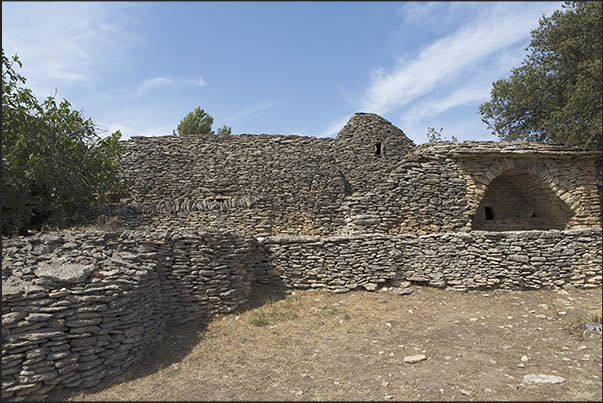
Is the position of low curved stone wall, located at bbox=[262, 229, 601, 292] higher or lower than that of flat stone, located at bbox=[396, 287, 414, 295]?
higher

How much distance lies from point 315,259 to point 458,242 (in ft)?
12.4

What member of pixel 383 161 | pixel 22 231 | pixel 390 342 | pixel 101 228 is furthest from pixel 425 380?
pixel 383 161

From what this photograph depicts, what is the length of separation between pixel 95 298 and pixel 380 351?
4712 mm

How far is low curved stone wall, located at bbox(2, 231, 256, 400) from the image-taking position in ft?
14.0

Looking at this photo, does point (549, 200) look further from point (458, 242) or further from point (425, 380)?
point (425, 380)

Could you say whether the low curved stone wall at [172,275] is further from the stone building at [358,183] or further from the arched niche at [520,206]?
the arched niche at [520,206]

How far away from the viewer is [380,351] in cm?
556

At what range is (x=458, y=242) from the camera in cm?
836

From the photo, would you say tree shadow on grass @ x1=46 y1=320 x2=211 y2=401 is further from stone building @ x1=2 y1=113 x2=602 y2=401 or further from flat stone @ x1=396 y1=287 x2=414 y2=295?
flat stone @ x1=396 y1=287 x2=414 y2=295

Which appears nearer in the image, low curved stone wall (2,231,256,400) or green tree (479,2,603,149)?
low curved stone wall (2,231,256,400)

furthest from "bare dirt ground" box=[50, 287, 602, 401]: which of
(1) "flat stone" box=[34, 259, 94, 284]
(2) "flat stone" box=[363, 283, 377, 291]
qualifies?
(1) "flat stone" box=[34, 259, 94, 284]

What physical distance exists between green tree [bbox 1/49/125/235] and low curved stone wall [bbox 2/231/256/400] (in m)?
2.86

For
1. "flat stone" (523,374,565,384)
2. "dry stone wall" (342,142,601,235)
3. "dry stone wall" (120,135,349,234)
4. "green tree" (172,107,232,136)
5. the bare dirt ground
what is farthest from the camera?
"green tree" (172,107,232,136)

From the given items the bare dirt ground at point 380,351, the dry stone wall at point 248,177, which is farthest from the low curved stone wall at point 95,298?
the dry stone wall at point 248,177
